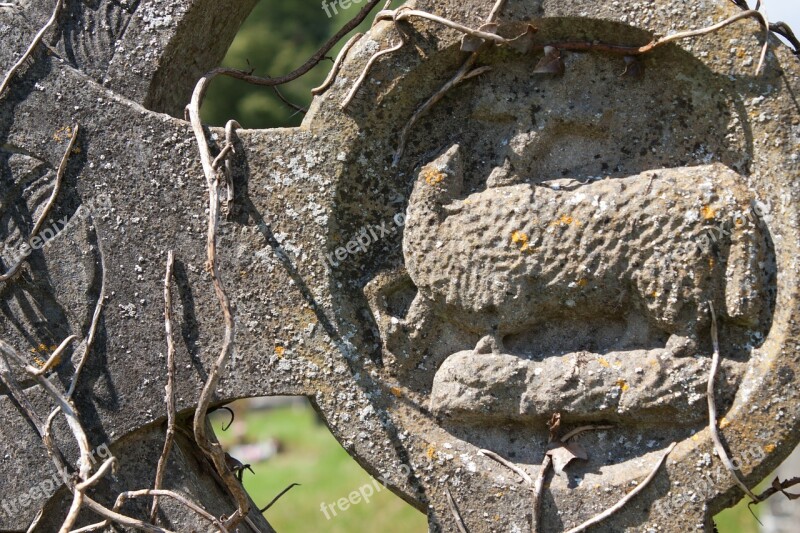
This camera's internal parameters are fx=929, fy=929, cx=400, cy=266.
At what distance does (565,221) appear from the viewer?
1.94 metres

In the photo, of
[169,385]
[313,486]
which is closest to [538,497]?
[169,385]

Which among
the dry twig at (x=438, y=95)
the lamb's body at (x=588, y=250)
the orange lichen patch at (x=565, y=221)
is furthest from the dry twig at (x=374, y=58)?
the orange lichen patch at (x=565, y=221)

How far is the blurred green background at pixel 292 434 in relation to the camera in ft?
17.0

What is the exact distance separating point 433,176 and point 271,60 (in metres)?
10.2

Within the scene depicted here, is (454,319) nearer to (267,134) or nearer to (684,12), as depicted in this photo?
(267,134)

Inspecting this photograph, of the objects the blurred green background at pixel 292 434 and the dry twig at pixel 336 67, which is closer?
the dry twig at pixel 336 67

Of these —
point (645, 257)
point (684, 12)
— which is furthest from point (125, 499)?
point (684, 12)

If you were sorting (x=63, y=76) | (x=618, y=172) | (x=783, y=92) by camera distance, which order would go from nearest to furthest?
1. (x=783, y=92)
2. (x=618, y=172)
3. (x=63, y=76)

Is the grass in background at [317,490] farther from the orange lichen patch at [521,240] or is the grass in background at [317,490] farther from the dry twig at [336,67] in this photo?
the orange lichen patch at [521,240]

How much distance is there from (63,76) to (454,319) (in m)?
1.08

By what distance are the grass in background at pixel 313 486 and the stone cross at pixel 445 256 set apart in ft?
2.49

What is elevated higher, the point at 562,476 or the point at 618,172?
the point at 618,172

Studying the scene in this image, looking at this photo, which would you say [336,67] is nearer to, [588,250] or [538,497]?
[588,250]

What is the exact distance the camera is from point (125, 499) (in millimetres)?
2090
